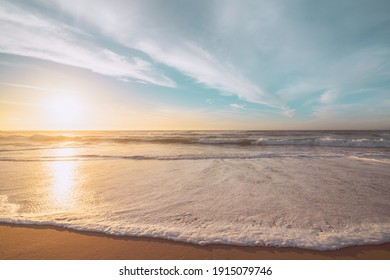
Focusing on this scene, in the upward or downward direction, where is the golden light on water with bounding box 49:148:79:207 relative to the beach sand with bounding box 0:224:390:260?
upward

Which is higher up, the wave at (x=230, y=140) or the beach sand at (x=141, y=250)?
the wave at (x=230, y=140)

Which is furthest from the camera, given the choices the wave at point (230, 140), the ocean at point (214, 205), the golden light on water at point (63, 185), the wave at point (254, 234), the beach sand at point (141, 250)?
the wave at point (230, 140)

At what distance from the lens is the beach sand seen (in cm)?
276

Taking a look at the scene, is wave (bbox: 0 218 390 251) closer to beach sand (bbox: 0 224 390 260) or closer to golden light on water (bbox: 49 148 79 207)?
beach sand (bbox: 0 224 390 260)

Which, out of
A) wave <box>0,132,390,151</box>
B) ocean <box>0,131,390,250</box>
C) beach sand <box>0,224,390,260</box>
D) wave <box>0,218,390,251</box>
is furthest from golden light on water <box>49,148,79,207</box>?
wave <box>0,132,390,151</box>

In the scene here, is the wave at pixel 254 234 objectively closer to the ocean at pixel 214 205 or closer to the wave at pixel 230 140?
the ocean at pixel 214 205

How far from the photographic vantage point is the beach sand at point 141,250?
276 centimetres

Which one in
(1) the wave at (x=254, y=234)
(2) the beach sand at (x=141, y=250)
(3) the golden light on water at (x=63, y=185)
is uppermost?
(3) the golden light on water at (x=63, y=185)

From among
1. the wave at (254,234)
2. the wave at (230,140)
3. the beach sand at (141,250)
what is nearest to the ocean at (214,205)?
the wave at (254,234)

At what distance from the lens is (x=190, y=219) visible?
3.74 meters

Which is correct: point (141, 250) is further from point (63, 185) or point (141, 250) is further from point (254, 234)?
point (63, 185)

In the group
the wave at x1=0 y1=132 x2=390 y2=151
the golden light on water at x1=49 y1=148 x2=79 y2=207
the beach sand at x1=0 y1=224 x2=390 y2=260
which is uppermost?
the wave at x1=0 y1=132 x2=390 y2=151

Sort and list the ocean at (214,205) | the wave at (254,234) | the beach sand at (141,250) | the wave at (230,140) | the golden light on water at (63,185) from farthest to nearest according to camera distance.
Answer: the wave at (230,140), the golden light on water at (63,185), the ocean at (214,205), the wave at (254,234), the beach sand at (141,250)

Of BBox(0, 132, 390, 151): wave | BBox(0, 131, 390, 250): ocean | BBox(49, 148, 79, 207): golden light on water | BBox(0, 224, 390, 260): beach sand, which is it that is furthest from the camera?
BBox(0, 132, 390, 151): wave
